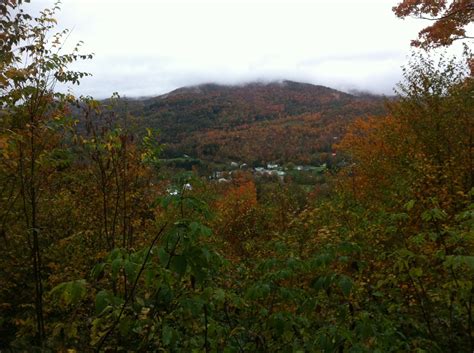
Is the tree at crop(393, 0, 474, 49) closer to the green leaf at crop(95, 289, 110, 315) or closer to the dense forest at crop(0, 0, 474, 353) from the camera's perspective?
the dense forest at crop(0, 0, 474, 353)

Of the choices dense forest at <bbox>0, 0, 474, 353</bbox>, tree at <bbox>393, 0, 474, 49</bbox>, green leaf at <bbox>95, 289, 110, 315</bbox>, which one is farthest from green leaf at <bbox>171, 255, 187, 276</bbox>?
tree at <bbox>393, 0, 474, 49</bbox>

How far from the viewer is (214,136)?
453 feet

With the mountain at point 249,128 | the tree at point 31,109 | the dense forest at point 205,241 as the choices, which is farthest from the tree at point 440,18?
the mountain at point 249,128

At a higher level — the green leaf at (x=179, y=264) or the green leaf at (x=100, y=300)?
the green leaf at (x=179, y=264)

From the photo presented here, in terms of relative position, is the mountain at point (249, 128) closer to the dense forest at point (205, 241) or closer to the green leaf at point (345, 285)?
the dense forest at point (205, 241)

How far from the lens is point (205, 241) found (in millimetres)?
9719

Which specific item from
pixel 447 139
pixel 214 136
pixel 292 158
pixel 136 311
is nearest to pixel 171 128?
pixel 214 136

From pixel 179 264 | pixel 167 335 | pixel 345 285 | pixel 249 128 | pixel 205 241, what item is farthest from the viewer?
pixel 249 128

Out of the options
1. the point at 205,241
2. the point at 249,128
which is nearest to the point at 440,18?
the point at 205,241

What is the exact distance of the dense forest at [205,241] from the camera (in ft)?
11.9

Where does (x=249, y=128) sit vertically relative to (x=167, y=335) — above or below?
above

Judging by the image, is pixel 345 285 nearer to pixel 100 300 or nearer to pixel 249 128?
pixel 100 300

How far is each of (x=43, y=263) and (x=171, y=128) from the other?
432 ft

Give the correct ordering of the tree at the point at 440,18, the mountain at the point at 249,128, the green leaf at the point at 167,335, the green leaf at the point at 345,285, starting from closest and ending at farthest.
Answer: the green leaf at the point at 167,335
the green leaf at the point at 345,285
the tree at the point at 440,18
the mountain at the point at 249,128
